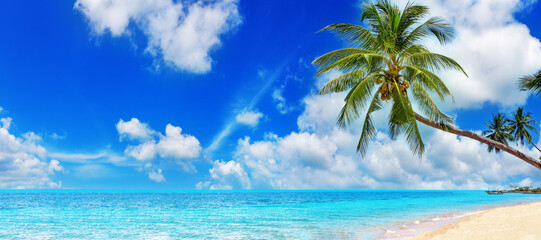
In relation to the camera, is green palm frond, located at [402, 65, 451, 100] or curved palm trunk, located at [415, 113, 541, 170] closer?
curved palm trunk, located at [415, 113, 541, 170]

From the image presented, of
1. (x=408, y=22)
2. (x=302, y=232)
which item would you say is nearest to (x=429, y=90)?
(x=408, y=22)

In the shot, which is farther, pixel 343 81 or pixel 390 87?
pixel 343 81

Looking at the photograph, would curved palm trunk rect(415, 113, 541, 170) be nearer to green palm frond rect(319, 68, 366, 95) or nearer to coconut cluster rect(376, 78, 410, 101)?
coconut cluster rect(376, 78, 410, 101)

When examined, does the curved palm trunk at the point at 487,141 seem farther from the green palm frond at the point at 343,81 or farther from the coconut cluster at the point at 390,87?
the green palm frond at the point at 343,81

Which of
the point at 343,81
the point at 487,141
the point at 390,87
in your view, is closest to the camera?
the point at 487,141

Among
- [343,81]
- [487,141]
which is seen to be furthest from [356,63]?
[487,141]

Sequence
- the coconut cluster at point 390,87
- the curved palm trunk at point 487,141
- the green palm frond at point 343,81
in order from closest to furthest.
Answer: the curved palm trunk at point 487,141 → the coconut cluster at point 390,87 → the green palm frond at point 343,81

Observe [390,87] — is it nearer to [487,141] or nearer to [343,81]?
[343,81]

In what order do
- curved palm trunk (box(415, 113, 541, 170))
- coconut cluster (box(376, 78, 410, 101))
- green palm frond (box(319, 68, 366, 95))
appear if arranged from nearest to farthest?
curved palm trunk (box(415, 113, 541, 170)) < coconut cluster (box(376, 78, 410, 101)) < green palm frond (box(319, 68, 366, 95))

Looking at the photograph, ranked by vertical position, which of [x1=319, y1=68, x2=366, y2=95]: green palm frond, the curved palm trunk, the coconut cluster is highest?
[x1=319, y1=68, x2=366, y2=95]: green palm frond

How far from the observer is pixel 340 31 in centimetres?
924

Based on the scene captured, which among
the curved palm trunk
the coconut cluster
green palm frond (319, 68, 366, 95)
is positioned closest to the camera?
the curved palm trunk

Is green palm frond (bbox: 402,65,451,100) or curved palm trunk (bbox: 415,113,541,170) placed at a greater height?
green palm frond (bbox: 402,65,451,100)

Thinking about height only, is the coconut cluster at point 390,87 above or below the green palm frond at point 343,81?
below
